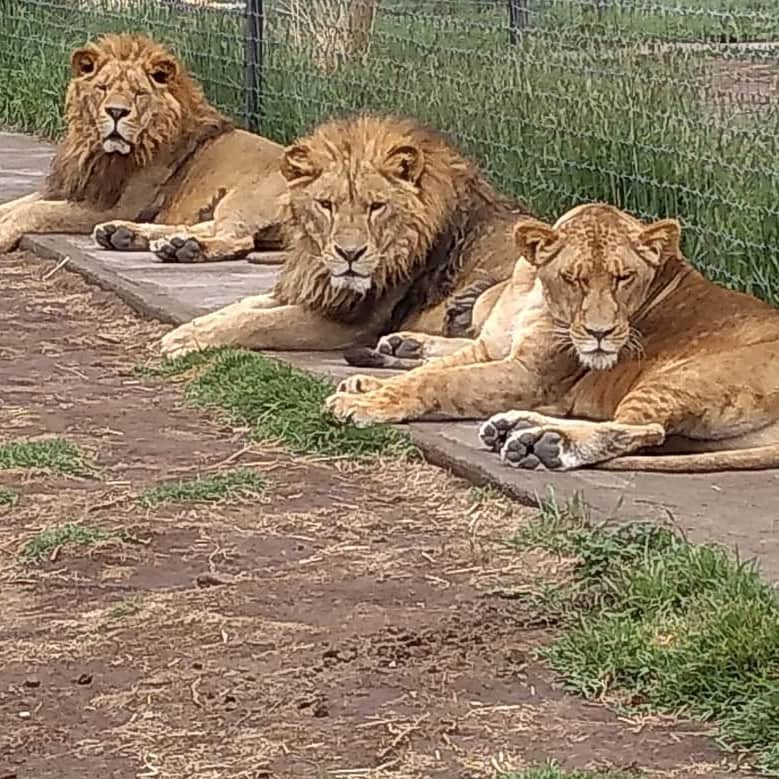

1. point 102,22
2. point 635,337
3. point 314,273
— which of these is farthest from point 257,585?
point 102,22

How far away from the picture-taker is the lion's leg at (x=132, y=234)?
9.26 meters

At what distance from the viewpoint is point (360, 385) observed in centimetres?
636

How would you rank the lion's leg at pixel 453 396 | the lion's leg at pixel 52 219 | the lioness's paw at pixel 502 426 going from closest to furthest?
the lioness's paw at pixel 502 426 < the lion's leg at pixel 453 396 < the lion's leg at pixel 52 219

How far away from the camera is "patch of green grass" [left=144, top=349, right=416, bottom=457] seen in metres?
6.08

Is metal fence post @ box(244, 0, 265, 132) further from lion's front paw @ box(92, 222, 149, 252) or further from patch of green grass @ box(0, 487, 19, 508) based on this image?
patch of green grass @ box(0, 487, 19, 508)

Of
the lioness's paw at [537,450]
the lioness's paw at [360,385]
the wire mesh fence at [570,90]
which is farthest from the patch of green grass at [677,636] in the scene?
the wire mesh fence at [570,90]

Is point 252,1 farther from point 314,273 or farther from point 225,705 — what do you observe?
point 225,705

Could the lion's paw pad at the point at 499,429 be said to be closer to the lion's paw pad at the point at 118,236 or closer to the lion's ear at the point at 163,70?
the lion's paw pad at the point at 118,236

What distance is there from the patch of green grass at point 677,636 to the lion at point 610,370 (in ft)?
2.39

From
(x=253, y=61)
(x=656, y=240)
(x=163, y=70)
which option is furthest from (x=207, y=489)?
(x=253, y=61)

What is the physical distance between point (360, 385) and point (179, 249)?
284 cm

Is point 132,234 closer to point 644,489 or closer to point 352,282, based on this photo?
point 352,282

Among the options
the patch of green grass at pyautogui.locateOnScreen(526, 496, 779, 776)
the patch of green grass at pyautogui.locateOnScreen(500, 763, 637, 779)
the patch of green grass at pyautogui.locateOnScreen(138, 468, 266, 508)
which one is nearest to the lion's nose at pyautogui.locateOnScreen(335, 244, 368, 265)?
the patch of green grass at pyautogui.locateOnScreen(138, 468, 266, 508)

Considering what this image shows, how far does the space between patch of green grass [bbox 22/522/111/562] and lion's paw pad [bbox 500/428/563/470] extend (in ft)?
3.65
